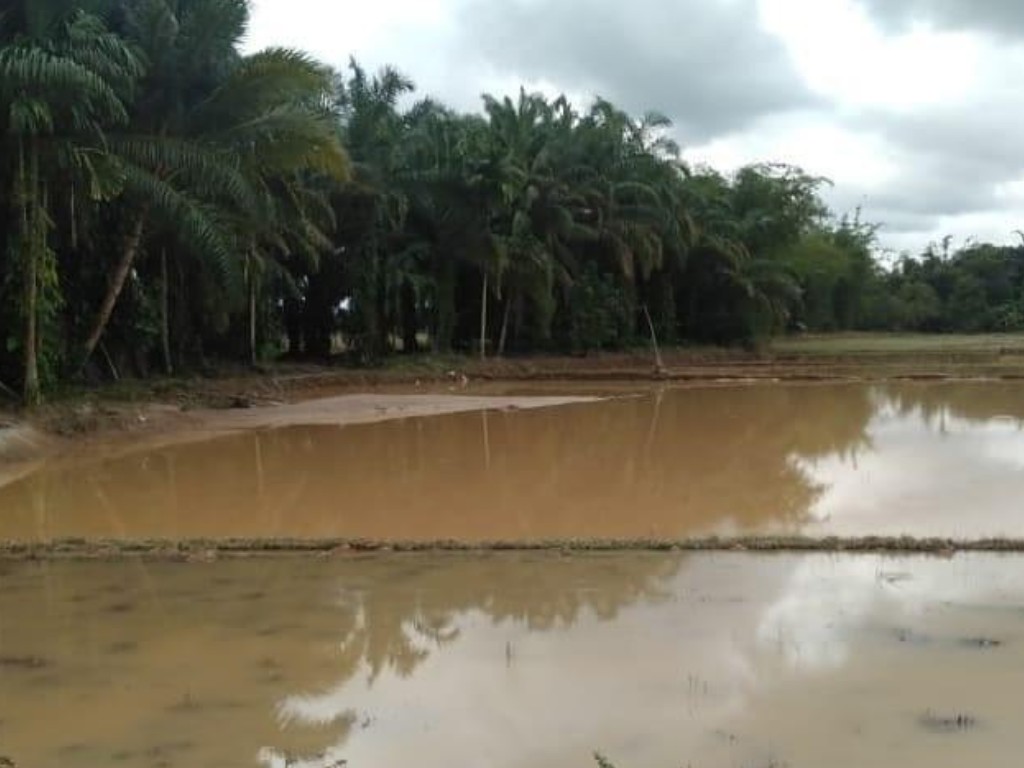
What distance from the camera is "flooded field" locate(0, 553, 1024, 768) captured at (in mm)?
4551

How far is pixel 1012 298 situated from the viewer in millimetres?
60375

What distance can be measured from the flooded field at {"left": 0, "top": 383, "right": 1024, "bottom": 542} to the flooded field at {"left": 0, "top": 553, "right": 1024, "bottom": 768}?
68.7 inches

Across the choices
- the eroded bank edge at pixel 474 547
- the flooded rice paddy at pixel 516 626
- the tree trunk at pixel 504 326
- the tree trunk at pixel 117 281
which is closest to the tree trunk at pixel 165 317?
the tree trunk at pixel 117 281

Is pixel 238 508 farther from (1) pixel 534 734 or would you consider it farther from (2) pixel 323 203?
(2) pixel 323 203

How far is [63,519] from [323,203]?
15.4 m

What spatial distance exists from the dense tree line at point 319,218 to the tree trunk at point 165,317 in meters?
0.09

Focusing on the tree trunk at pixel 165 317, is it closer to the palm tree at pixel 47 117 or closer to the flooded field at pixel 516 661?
the palm tree at pixel 47 117

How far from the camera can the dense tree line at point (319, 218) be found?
1598 centimetres

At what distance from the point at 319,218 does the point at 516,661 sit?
20993 millimetres

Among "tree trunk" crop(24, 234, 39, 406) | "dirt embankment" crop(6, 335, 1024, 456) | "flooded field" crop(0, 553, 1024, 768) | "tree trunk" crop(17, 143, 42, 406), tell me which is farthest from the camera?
"dirt embankment" crop(6, 335, 1024, 456)

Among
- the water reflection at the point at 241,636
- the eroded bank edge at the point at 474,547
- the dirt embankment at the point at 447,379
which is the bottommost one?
the water reflection at the point at 241,636

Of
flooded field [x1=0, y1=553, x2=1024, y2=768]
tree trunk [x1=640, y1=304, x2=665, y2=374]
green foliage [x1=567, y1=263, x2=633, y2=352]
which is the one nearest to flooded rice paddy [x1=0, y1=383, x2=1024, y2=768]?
flooded field [x1=0, y1=553, x2=1024, y2=768]

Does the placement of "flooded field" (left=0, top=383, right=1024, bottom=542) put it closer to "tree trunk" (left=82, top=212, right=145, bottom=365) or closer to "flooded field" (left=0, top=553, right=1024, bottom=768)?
"flooded field" (left=0, top=553, right=1024, bottom=768)

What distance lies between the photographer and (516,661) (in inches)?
225
